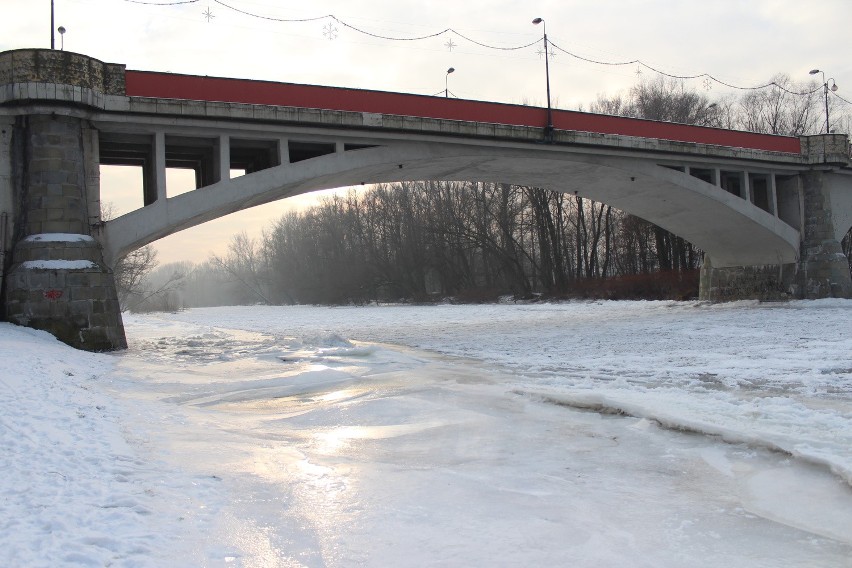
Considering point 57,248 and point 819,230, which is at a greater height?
point 819,230

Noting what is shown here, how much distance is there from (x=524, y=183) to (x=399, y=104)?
753cm

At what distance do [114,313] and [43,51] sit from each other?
5229 mm

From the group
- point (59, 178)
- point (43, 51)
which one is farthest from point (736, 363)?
point (43, 51)

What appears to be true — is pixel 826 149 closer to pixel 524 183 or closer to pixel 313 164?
pixel 524 183

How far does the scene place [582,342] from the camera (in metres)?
12.9

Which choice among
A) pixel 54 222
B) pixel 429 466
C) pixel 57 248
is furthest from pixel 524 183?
pixel 429 466

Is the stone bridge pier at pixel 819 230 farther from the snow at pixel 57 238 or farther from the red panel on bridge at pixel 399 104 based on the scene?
the snow at pixel 57 238

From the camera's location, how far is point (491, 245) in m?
43.7

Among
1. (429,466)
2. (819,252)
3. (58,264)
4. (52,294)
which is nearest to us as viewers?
(429,466)

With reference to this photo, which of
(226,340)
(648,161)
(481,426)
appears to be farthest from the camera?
(648,161)

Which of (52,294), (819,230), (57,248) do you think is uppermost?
(819,230)

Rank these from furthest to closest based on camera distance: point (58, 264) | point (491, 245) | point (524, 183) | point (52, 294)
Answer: point (491, 245), point (524, 183), point (58, 264), point (52, 294)

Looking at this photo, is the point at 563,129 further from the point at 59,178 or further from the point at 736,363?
the point at 59,178

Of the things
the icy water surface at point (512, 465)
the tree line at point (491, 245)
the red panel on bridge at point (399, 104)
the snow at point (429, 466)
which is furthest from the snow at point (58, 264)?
the tree line at point (491, 245)
